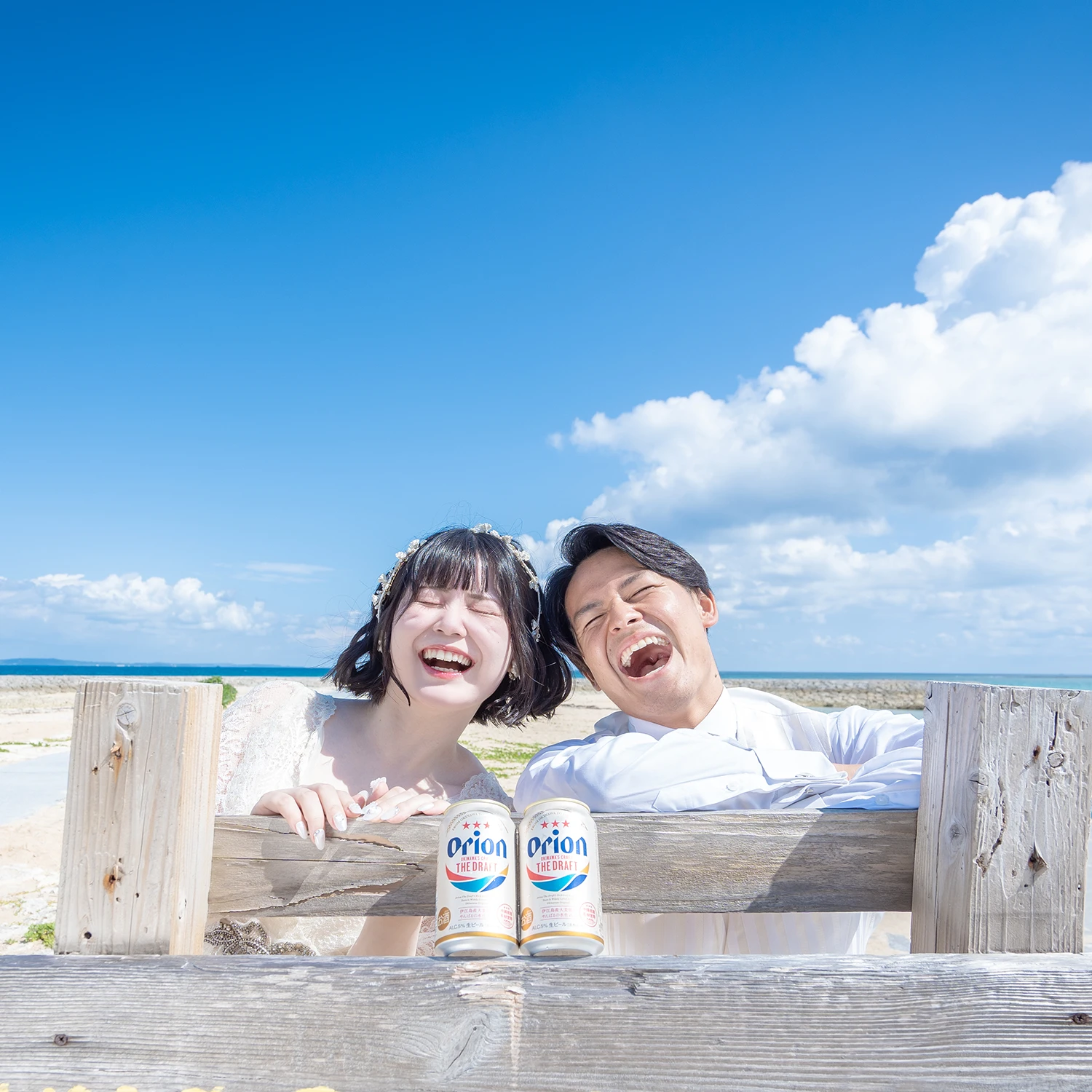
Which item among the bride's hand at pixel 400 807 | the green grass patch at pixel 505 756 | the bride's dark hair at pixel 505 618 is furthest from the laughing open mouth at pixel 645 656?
the green grass patch at pixel 505 756

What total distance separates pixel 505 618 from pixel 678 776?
1231mm

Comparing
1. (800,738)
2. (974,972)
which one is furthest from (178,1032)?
(800,738)

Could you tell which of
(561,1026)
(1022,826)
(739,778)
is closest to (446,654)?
(739,778)

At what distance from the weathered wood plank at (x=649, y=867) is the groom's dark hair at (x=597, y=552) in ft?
4.93

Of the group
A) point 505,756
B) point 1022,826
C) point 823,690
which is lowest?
point 823,690

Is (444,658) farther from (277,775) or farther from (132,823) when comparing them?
(132,823)

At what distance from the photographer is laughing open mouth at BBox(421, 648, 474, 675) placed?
2.85m

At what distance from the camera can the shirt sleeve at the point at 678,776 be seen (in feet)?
6.06

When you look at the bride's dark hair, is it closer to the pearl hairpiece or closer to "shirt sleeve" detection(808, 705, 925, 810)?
the pearl hairpiece

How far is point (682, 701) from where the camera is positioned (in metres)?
2.80

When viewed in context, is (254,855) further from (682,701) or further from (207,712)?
(682,701)

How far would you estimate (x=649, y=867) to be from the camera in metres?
1.61

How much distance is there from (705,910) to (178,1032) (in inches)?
40.0

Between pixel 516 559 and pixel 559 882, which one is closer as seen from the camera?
pixel 559 882
